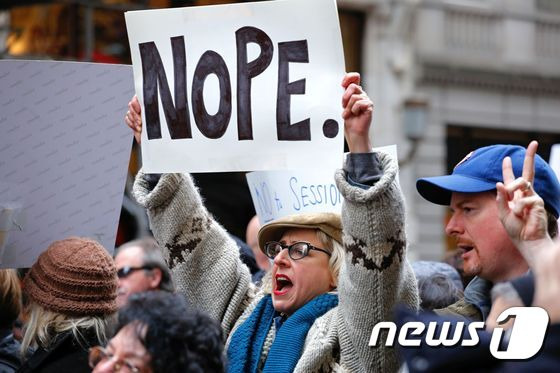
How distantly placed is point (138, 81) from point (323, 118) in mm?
690

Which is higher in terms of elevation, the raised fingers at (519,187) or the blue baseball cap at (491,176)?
the raised fingers at (519,187)

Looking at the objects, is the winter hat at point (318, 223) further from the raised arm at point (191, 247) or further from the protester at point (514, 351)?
the protester at point (514, 351)

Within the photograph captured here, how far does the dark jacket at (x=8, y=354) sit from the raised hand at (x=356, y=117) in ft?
5.13

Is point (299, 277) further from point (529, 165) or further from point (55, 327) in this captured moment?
point (529, 165)

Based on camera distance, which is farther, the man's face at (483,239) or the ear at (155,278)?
the ear at (155,278)

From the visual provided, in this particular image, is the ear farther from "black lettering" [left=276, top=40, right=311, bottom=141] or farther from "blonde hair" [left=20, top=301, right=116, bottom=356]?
"black lettering" [left=276, top=40, right=311, bottom=141]

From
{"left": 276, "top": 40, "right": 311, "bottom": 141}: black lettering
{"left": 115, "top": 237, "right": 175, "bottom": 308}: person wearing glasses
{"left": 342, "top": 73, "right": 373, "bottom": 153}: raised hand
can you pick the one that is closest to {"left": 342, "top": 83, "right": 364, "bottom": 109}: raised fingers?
{"left": 342, "top": 73, "right": 373, "bottom": 153}: raised hand

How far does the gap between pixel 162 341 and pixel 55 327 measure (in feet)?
3.52

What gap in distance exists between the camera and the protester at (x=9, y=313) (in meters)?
4.21

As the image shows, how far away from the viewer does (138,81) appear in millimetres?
3984

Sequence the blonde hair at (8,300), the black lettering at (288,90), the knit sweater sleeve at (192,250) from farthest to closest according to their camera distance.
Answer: the blonde hair at (8,300) → the knit sweater sleeve at (192,250) → the black lettering at (288,90)

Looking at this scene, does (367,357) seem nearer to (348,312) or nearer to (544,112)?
(348,312)

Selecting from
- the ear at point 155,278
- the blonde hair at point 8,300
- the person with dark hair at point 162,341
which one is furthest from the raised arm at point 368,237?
the ear at point 155,278

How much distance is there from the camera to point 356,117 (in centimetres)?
341
